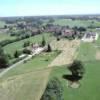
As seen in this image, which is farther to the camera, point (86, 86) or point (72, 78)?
point (72, 78)

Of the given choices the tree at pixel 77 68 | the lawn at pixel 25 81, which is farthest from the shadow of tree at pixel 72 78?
the lawn at pixel 25 81

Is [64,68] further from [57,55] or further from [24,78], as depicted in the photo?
[57,55]

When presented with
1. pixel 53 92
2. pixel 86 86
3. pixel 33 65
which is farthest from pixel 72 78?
pixel 33 65

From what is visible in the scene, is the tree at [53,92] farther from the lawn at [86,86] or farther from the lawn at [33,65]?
the lawn at [33,65]

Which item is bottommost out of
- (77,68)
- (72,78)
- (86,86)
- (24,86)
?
(72,78)

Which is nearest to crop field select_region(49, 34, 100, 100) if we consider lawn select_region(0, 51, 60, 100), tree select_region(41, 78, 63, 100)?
tree select_region(41, 78, 63, 100)

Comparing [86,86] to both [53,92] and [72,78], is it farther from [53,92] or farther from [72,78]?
[53,92]

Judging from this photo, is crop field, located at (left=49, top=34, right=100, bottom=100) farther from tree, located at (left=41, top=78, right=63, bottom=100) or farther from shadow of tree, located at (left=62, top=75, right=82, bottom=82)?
tree, located at (left=41, top=78, right=63, bottom=100)
